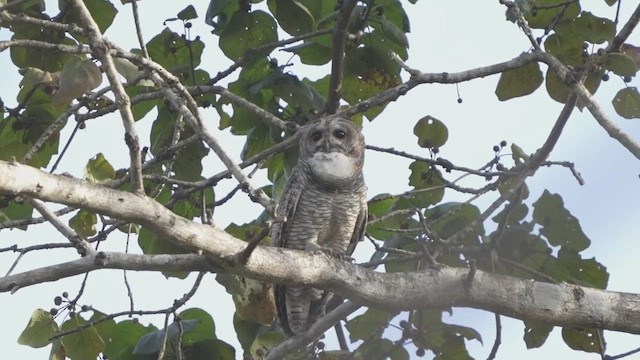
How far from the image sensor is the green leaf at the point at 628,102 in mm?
4504

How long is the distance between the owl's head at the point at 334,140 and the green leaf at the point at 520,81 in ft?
3.09

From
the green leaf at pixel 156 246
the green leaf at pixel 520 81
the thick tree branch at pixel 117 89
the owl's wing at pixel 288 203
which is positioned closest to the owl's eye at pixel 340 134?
the owl's wing at pixel 288 203

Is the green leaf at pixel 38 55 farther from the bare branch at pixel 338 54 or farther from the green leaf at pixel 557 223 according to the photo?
the green leaf at pixel 557 223

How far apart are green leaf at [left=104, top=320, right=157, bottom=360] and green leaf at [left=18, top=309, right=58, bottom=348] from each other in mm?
386

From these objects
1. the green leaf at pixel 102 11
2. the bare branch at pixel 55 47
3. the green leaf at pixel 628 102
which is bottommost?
the bare branch at pixel 55 47

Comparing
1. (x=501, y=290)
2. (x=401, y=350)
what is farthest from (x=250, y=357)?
(x=501, y=290)

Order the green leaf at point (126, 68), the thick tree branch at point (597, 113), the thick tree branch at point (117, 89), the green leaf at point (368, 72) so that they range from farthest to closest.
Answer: the green leaf at point (368, 72)
the thick tree branch at point (597, 113)
the green leaf at point (126, 68)
the thick tree branch at point (117, 89)

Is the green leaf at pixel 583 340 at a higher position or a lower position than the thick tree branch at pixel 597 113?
lower

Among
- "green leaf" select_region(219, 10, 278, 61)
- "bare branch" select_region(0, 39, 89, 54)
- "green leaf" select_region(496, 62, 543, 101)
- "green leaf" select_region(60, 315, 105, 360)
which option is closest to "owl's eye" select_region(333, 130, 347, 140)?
"green leaf" select_region(219, 10, 278, 61)

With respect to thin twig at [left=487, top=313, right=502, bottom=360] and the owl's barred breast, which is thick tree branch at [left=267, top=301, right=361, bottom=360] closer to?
thin twig at [left=487, top=313, right=502, bottom=360]

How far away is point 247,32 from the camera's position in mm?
4879

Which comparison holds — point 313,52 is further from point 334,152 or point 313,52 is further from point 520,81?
point 520,81

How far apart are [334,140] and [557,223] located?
1.54 m

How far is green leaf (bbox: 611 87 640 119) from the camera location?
4.50 m
